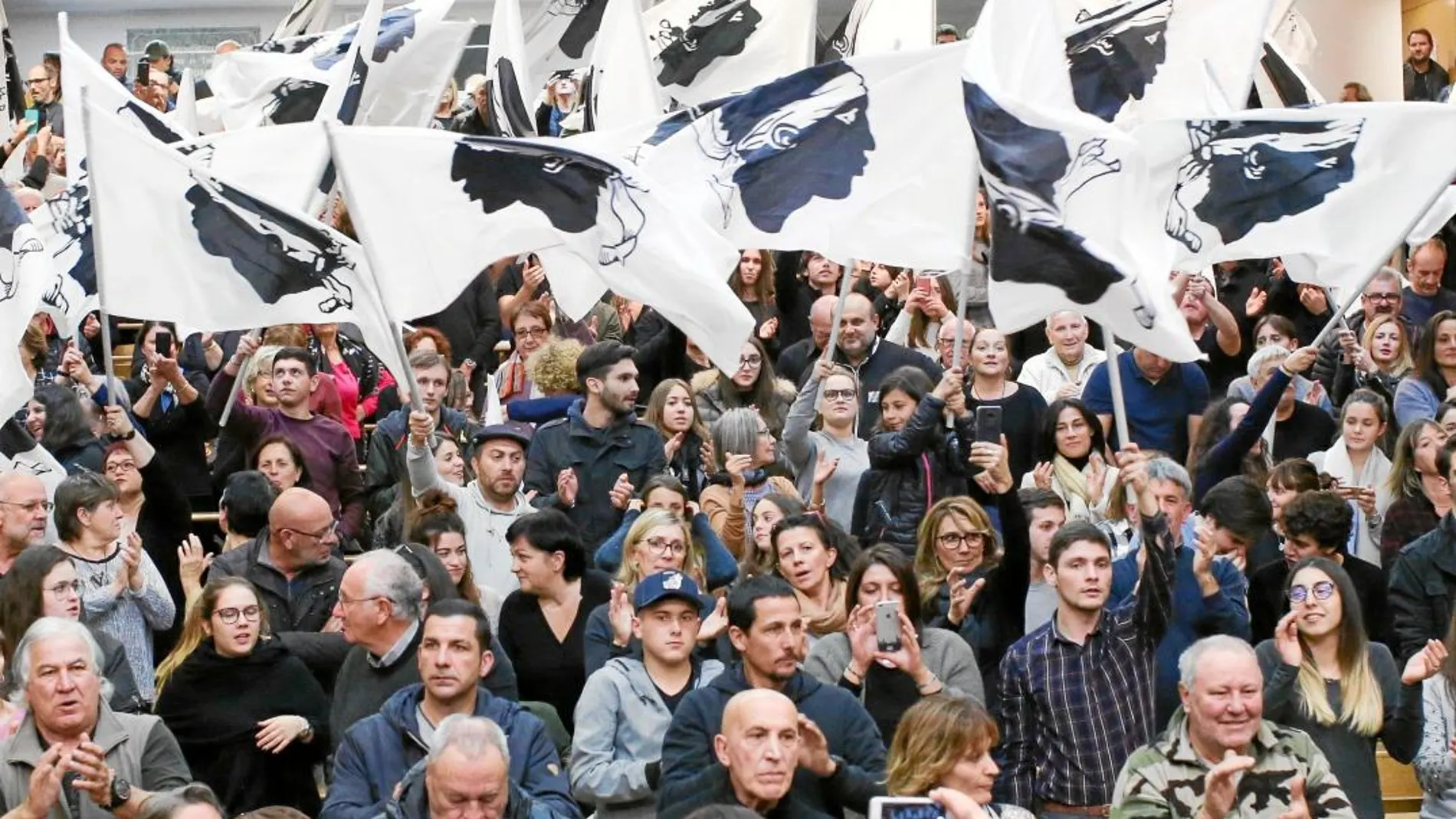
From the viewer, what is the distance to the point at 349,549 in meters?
12.0

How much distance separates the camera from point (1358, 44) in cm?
2528

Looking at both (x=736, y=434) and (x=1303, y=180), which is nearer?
(x=1303, y=180)

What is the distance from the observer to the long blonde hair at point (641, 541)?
9.48 meters

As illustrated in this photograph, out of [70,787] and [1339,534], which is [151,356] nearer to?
[70,787]

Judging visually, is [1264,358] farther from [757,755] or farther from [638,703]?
[757,755]

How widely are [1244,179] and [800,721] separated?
3.70m

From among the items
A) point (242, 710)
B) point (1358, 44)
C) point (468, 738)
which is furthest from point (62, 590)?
point (1358, 44)

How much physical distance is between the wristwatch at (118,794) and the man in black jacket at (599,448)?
3804mm

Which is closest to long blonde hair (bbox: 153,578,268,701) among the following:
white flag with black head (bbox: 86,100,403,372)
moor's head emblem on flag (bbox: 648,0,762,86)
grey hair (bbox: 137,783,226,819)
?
white flag with black head (bbox: 86,100,403,372)

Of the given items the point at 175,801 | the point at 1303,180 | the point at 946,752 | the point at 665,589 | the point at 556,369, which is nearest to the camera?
the point at 175,801

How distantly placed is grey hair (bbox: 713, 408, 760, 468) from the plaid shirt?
9.27 feet

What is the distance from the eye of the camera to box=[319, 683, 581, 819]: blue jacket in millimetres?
7766

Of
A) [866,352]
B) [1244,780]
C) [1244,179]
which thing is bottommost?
[866,352]

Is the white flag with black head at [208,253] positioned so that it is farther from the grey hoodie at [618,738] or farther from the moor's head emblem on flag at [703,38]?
the moor's head emblem on flag at [703,38]
